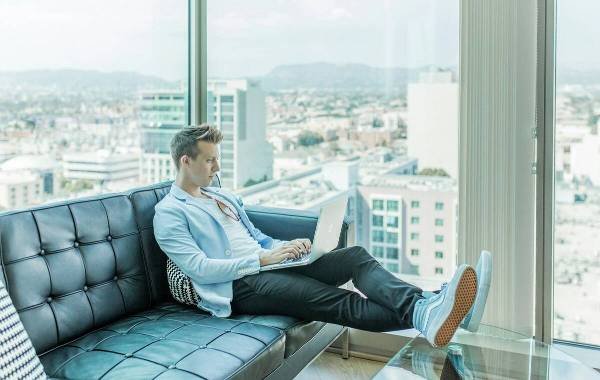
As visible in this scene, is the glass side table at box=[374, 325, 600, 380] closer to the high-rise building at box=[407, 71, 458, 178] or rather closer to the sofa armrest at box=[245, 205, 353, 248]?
the sofa armrest at box=[245, 205, 353, 248]

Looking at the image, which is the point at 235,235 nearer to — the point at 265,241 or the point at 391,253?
the point at 265,241

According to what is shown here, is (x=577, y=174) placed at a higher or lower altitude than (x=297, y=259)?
higher

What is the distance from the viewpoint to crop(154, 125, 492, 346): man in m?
2.43

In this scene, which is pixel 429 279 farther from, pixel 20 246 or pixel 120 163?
pixel 20 246

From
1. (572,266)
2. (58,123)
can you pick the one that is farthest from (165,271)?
(572,266)

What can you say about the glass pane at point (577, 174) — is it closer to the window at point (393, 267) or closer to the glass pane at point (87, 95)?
the window at point (393, 267)

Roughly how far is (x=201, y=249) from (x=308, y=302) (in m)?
0.50

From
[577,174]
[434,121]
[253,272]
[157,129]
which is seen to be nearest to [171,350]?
[253,272]

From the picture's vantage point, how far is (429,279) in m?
3.18

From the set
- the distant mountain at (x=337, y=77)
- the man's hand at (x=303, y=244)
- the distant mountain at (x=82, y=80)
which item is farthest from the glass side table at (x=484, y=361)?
the distant mountain at (x=82, y=80)

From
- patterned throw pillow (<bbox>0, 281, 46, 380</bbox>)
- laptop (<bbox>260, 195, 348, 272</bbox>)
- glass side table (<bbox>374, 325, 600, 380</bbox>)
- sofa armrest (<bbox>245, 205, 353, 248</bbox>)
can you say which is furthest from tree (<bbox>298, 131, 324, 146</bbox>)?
patterned throw pillow (<bbox>0, 281, 46, 380</bbox>)

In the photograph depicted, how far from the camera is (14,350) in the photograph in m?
1.77

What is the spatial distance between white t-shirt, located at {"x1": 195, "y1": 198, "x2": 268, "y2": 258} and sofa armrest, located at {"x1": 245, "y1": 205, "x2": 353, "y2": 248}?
16 cm

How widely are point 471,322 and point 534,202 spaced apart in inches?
33.5
